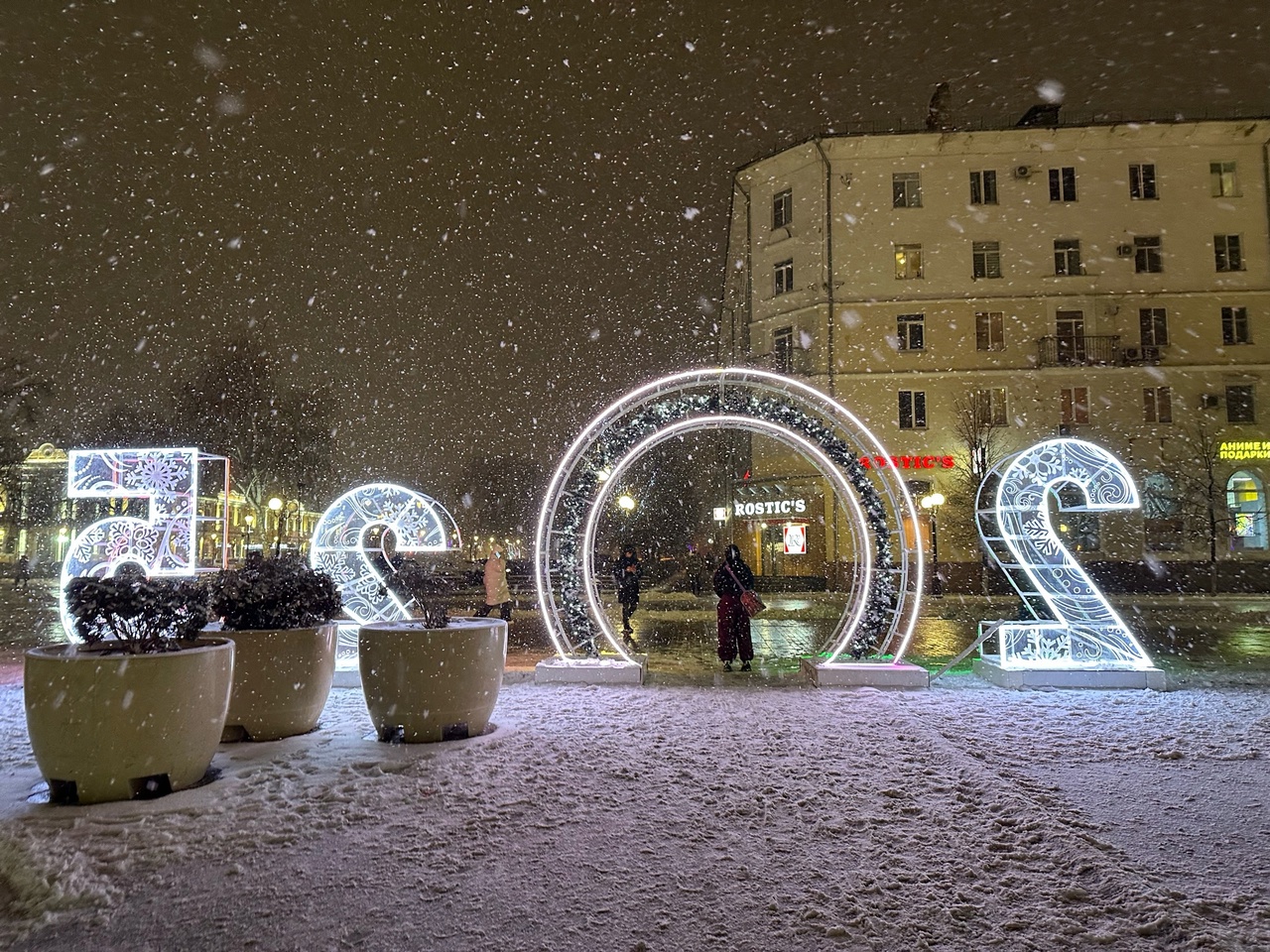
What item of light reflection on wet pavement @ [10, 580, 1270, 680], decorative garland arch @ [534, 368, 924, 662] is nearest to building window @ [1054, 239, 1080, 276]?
light reflection on wet pavement @ [10, 580, 1270, 680]

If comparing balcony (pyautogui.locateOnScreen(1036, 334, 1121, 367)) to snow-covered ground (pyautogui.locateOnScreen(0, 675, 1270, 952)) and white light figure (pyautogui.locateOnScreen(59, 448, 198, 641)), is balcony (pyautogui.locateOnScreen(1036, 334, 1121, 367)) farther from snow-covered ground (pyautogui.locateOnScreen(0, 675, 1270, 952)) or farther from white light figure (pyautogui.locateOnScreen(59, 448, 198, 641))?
white light figure (pyautogui.locateOnScreen(59, 448, 198, 641))

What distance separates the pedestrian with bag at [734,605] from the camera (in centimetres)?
1053

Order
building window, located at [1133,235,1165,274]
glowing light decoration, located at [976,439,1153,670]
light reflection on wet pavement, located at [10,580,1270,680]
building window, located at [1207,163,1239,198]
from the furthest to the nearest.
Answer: building window, located at [1207,163,1239,198], building window, located at [1133,235,1165,274], light reflection on wet pavement, located at [10,580,1270,680], glowing light decoration, located at [976,439,1153,670]

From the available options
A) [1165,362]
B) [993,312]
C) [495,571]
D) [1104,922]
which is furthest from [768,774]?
[1165,362]

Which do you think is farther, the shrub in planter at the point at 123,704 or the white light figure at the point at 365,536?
the white light figure at the point at 365,536

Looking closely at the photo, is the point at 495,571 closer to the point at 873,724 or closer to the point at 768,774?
the point at 873,724

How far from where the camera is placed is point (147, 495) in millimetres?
11016

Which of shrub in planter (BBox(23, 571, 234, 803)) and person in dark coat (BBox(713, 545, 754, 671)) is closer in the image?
shrub in planter (BBox(23, 571, 234, 803))

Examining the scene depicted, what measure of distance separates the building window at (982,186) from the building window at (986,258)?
1.47 metres

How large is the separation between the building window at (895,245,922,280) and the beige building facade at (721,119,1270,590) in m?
0.07

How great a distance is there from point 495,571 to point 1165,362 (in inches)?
965

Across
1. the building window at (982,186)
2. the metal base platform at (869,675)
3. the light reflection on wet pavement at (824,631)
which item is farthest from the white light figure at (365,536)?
the building window at (982,186)

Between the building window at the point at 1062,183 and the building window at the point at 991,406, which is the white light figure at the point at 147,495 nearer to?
the building window at the point at 991,406

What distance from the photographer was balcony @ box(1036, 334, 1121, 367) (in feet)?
90.4
